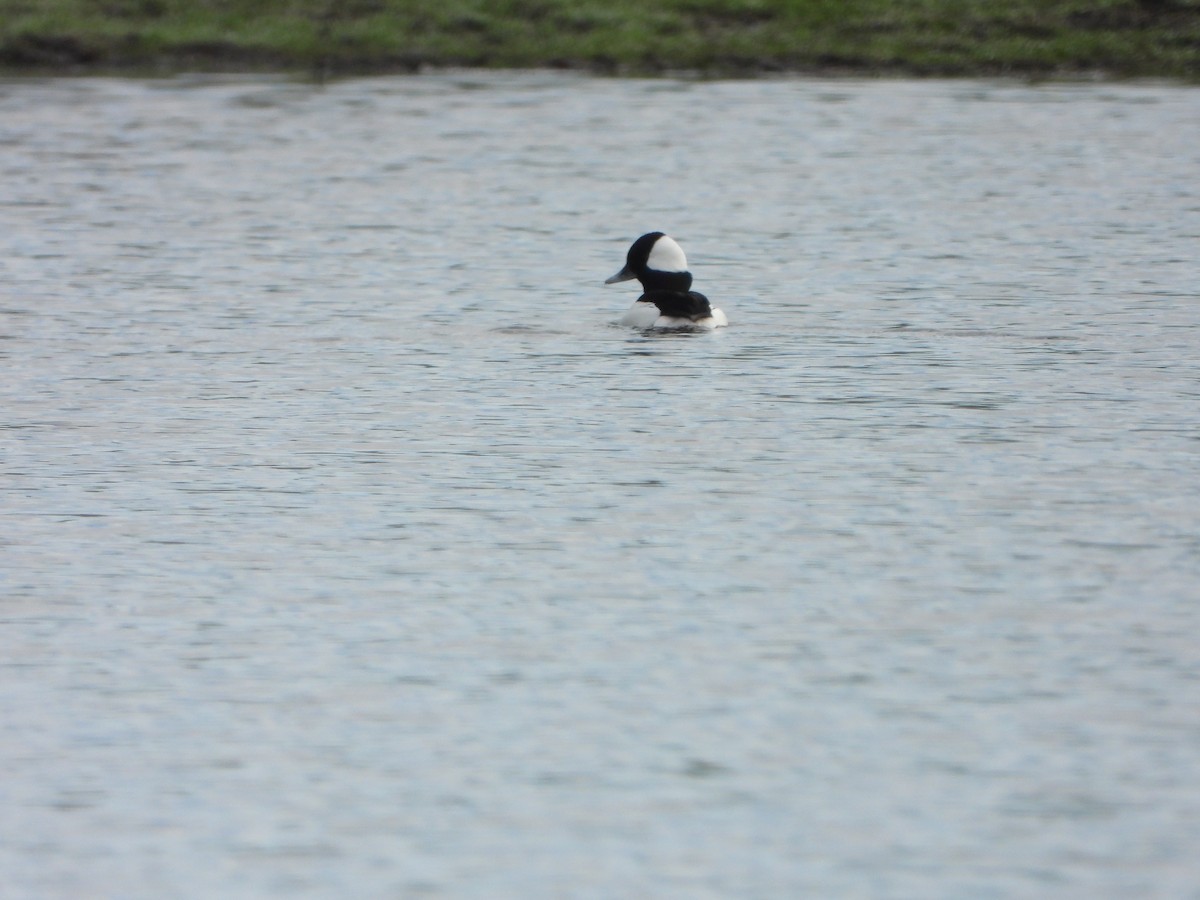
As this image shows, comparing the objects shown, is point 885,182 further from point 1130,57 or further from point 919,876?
point 919,876

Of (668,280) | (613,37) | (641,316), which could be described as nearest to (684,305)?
(641,316)

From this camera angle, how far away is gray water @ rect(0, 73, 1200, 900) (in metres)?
5.59

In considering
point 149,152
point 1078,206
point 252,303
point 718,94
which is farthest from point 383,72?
point 252,303

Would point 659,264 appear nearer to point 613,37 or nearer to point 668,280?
point 668,280

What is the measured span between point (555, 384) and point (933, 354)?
236cm

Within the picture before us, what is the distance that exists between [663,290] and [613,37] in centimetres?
1726

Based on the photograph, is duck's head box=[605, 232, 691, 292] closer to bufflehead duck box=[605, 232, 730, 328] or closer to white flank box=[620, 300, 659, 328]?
bufflehead duck box=[605, 232, 730, 328]

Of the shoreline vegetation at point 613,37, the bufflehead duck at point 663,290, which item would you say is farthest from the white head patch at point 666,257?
the shoreline vegetation at point 613,37

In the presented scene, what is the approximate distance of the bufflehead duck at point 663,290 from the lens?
1366 centimetres

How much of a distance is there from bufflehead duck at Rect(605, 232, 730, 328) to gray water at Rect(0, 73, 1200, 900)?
17 cm

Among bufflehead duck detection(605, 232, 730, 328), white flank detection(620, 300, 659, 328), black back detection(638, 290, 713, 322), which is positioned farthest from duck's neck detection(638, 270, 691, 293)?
black back detection(638, 290, 713, 322)

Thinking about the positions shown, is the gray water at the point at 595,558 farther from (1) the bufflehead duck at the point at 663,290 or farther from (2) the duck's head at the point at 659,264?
(2) the duck's head at the point at 659,264

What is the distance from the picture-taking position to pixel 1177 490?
9188 millimetres

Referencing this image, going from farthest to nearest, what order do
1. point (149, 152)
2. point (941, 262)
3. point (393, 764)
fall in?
point (149, 152) → point (941, 262) → point (393, 764)
